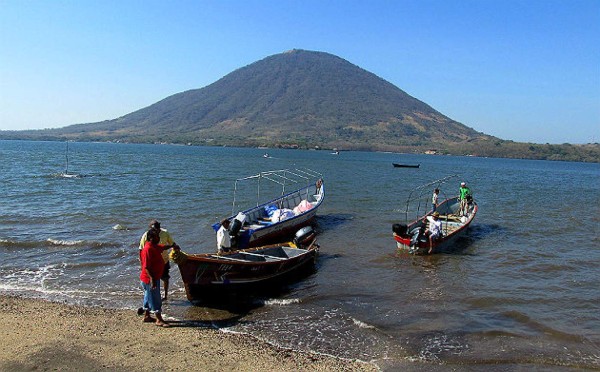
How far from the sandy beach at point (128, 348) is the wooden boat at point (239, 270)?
1461mm

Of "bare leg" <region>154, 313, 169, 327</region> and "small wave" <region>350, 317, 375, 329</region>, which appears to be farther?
"small wave" <region>350, 317, 375, 329</region>

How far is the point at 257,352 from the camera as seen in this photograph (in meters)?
8.45

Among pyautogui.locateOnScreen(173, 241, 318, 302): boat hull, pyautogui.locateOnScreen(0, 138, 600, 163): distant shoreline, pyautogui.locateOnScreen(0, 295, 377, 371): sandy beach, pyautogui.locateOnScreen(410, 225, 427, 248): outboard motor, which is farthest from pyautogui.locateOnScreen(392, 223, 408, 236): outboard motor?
pyautogui.locateOnScreen(0, 138, 600, 163): distant shoreline

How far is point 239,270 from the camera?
11.8 metres

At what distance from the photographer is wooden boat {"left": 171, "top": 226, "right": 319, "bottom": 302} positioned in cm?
1093

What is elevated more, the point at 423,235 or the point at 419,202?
the point at 419,202

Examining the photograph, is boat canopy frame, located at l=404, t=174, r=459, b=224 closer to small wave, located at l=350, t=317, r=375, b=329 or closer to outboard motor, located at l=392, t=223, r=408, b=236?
outboard motor, located at l=392, t=223, r=408, b=236

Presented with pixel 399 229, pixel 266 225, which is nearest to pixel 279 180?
pixel 266 225

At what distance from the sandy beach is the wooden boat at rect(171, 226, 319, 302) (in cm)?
146

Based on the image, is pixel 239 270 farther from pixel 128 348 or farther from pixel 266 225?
pixel 266 225

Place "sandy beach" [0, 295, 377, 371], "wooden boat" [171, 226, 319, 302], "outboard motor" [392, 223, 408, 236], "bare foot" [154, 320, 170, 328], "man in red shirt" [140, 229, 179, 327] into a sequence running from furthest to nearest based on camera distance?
"outboard motor" [392, 223, 408, 236]
"wooden boat" [171, 226, 319, 302]
"bare foot" [154, 320, 170, 328]
"man in red shirt" [140, 229, 179, 327]
"sandy beach" [0, 295, 377, 371]

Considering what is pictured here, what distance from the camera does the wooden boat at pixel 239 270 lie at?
430 inches

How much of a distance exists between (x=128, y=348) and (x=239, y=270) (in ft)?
12.7

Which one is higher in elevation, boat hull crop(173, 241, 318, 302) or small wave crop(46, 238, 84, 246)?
boat hull crop(173, 241, 318, 302)
